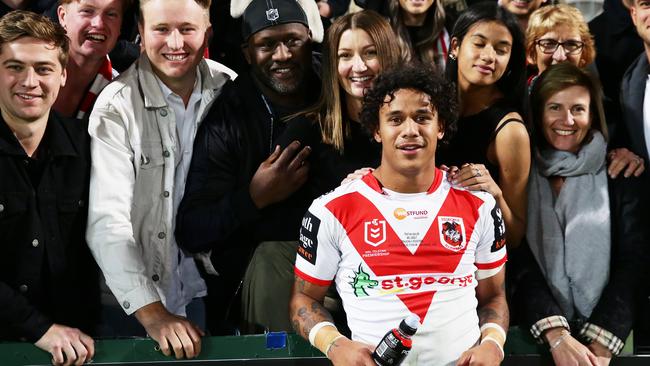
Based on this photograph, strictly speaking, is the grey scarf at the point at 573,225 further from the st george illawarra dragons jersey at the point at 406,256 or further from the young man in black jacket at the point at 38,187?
the young man in black jacket at the point at 38,187

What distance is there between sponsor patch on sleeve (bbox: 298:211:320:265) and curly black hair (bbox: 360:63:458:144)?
1.46 feet

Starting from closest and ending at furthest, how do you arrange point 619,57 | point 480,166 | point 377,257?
point 377,257, point 480,166, point 619,57

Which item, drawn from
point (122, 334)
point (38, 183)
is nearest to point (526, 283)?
point (122, 334)

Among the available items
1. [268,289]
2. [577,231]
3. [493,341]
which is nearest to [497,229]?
[493,341]

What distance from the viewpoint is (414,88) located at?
3678 mm

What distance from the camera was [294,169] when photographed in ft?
13.3

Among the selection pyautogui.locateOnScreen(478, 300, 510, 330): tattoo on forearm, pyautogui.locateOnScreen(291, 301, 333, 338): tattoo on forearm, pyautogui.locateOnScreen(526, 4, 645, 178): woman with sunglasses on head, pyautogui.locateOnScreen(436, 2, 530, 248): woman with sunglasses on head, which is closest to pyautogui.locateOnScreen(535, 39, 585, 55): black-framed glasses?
pyautogui.locateOnScreen(526, 4, 645, 178): woman with sunglasses on head

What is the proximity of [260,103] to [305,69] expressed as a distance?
26 cm

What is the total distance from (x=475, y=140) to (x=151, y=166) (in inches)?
54.8

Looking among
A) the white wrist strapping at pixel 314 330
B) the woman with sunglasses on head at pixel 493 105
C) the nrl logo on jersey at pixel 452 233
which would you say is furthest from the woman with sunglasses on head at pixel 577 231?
the white wrist strapping at pixel 314 330

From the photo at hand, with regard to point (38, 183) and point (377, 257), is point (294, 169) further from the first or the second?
point (38, 183)

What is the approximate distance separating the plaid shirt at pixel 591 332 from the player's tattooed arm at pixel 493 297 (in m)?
0.18

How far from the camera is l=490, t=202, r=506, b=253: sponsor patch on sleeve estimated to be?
12.2ft

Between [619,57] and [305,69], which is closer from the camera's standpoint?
[305,69]
